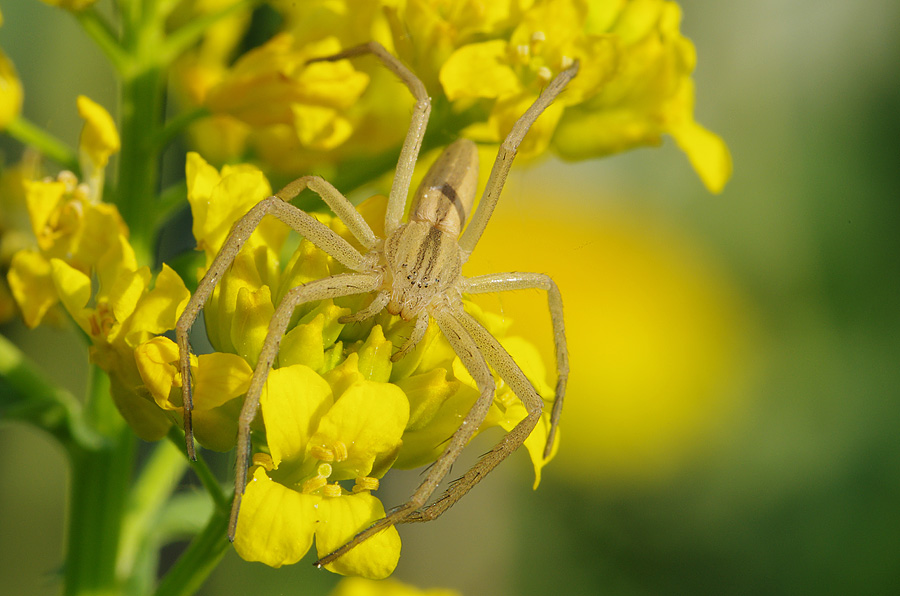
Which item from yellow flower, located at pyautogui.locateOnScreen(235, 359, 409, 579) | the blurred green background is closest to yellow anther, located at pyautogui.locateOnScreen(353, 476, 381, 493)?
yellow flower, located at pyautogui.locateOnScreen(235, 359, 409, 579)

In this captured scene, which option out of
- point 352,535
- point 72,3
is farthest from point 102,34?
point 352,535

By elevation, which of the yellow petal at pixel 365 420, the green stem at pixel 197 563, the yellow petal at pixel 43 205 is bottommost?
the green stem at pixel 197 563

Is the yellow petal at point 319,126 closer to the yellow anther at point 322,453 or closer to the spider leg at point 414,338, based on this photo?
the spider leg at point 414,338

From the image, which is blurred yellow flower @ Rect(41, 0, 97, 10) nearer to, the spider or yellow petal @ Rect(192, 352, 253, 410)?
the spider

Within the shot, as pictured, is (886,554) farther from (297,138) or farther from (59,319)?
(59,319)

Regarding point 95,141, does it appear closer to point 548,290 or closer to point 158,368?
point 158,368

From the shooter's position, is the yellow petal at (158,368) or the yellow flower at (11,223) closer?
the yellow petal at (158,368)

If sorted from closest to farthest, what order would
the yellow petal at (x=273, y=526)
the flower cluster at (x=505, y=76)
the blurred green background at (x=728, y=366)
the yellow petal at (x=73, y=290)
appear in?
1. the yellow petal at (x=273, y=526)
2. the yellow petal at (x=73, y=290)
3. the flower cluster at (x=505, y=76)
4. the blurred green background at (x=728, y=366)

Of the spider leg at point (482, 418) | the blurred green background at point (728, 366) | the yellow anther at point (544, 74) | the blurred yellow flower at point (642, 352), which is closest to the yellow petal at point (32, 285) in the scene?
the spider leg at point (482, 418)
